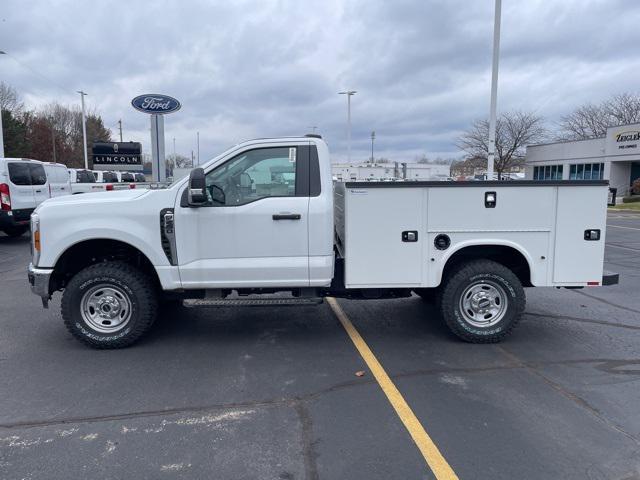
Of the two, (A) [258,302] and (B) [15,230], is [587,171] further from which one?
(A) [258,302]

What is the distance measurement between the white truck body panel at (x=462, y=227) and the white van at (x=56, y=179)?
40.2ft

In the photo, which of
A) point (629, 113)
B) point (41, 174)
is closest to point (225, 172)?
point (41, 174)

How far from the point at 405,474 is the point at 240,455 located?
42.6 inches

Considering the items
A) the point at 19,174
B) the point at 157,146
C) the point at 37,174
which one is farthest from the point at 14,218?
the point at 157,146

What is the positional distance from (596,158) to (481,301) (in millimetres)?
41944

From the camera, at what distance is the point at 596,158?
137 feet

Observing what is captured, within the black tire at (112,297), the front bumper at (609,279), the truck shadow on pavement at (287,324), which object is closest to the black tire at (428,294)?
the truck shadow on pavement at (287,324)

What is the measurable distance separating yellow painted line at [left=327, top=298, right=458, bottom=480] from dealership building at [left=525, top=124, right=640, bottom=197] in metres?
35.2

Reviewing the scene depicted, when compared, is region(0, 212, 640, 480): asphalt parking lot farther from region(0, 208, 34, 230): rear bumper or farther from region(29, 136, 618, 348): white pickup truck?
region(0, 208, 34, 230): rear bumper

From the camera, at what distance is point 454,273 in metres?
5.71

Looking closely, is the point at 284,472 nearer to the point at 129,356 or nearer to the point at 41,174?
the point at 129,356

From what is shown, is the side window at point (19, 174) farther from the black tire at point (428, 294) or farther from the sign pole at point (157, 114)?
the black tire at point (428, 294)

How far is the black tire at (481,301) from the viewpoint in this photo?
18.3ft

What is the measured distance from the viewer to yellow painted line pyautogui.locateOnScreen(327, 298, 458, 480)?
3297mm
